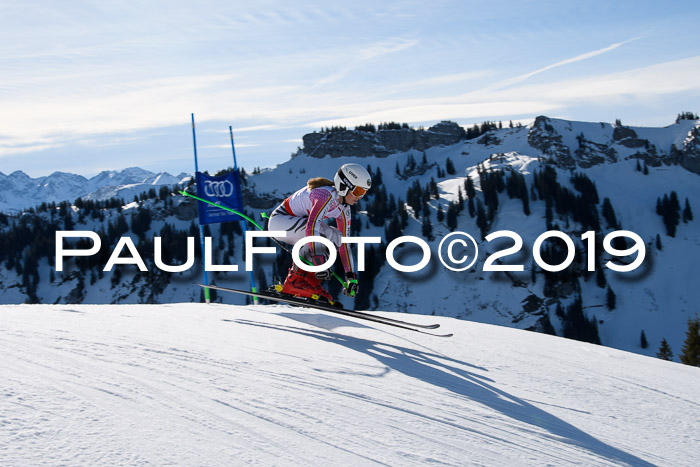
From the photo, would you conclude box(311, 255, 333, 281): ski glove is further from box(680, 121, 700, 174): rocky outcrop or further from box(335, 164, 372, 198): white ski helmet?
box(680, 121, 700, 174): rocky outcrop

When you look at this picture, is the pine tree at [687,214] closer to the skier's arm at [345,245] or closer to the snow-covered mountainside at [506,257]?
the snow-covered mountainside at [506,257]

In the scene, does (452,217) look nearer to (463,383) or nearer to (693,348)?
(693,348)

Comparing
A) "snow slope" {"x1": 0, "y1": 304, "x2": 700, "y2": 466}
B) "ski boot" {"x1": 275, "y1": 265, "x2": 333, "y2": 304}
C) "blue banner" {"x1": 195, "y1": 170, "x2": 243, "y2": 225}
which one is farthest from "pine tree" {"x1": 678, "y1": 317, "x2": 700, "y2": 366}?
"ski boot" {"x1": 275, "y1": 265, "x2": 333, "y2": 304}

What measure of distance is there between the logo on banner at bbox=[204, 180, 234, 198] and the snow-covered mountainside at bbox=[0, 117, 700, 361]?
84.7 meters

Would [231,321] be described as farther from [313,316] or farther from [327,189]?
[327,189]

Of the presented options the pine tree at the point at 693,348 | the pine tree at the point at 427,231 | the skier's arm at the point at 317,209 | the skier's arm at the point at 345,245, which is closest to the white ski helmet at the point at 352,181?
the skier's arm at the point at 317,209

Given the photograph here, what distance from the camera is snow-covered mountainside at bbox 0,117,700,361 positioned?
398 feet

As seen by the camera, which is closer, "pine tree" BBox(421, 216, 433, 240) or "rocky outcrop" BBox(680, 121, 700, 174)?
"pine tree" BBox(421, 216, 433, 240)

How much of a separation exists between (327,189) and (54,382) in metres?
5.11

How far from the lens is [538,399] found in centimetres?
577

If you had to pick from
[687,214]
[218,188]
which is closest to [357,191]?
[218,188]

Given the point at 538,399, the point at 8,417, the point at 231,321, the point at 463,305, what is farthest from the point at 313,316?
the point at 463,305

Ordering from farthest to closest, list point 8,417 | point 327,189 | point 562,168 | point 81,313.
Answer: point 562,168 < point 327,189 < point 81,313 < point 8,417

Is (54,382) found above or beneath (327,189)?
beneath
